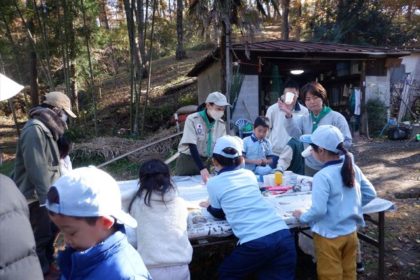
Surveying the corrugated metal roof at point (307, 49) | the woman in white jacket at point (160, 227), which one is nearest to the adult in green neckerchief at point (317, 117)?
the woman in white jacket at point (160, 227)

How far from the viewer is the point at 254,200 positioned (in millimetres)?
2367

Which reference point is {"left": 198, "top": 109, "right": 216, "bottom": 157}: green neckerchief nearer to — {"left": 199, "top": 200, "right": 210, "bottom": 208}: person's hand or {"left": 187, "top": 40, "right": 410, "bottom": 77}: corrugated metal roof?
{"left": 199, "top": 200, "right": 210, "bottom": 208}: person's hand

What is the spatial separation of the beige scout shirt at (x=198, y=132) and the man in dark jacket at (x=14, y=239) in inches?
89.0

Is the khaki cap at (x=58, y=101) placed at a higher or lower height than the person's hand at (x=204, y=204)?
higher

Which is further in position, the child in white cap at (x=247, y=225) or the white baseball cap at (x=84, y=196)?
the child in white cap at (x=247, y=225)

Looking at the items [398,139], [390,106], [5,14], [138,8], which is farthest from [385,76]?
[5,14]

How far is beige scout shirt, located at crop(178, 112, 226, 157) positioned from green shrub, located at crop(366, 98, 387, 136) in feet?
30.4

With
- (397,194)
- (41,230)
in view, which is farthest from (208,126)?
(397,194)

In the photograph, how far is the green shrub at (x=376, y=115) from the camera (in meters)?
11.5

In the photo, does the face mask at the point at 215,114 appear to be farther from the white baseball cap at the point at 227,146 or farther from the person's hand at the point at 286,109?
the white baseball cap at the point at 227,146

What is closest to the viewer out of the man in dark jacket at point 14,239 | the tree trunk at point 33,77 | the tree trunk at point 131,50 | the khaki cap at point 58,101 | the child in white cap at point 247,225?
the man in dark jacket at point 14,239

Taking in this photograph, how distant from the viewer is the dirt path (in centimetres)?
338

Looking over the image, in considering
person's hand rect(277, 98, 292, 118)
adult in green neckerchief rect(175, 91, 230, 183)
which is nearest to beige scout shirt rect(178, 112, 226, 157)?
adult in green neckerchief rect(175, 91, 230, 183)

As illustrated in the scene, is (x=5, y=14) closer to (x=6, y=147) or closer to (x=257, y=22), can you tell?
(x=6, y=147)
